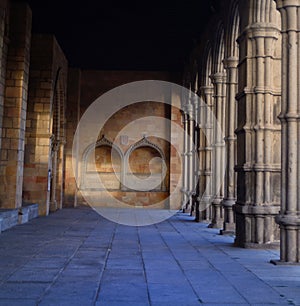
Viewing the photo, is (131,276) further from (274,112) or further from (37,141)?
(37,141)

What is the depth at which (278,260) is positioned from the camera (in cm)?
551

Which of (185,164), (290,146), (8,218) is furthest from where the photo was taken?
(185,164)

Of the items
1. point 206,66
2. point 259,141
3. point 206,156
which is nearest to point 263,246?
point 259,141

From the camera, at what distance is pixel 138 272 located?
15.9 feet

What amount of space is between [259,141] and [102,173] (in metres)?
11.4

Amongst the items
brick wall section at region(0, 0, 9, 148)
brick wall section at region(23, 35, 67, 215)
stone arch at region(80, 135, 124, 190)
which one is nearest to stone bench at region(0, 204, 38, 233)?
brick wall section at region(23, 35, 67, 215)

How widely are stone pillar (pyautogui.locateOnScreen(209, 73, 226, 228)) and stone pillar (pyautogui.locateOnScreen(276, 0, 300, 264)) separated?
4243 millimetres

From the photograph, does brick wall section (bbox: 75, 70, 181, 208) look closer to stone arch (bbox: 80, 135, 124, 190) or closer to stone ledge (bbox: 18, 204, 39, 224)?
stone arch (bbox: 80, 135, 124, 190)

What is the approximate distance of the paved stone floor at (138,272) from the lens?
3754 mm

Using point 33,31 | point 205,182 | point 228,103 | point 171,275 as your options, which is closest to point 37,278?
point 171,275

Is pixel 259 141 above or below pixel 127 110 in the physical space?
below

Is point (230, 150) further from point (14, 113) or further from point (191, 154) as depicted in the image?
point (191, 154)

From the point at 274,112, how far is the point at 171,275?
3.46 meters

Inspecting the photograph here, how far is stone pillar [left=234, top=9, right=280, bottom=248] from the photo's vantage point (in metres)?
6.82
